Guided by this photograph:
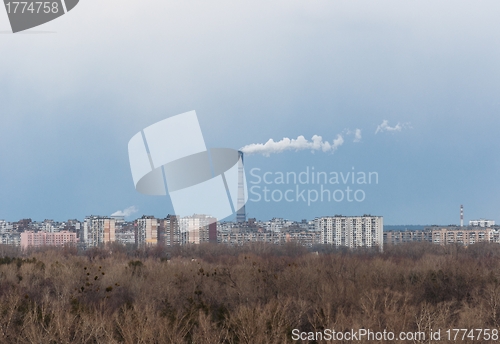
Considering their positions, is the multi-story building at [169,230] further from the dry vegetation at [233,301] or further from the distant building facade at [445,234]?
the dry vegetation at [233,301]

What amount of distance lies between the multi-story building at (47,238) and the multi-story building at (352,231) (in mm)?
30327

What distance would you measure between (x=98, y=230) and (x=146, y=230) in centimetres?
605

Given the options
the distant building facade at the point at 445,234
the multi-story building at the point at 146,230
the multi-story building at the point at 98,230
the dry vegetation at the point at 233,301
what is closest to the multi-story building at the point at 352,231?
the distant building facade at the point at 445,234

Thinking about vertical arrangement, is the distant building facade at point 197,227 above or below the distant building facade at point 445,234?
above

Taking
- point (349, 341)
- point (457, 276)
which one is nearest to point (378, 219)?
point (457, 276)

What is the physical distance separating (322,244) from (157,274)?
34.9 metres

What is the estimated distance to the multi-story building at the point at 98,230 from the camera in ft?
219

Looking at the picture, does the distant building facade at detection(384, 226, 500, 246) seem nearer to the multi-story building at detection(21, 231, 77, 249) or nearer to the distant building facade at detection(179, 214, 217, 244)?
the distant building facade at detection(179, 214, 217, 244)

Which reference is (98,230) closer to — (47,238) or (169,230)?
(47,238)

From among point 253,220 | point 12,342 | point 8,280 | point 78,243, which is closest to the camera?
point 12,342

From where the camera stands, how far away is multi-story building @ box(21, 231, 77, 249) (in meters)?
69.0

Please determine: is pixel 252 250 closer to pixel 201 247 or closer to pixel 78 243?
pixel 201 247

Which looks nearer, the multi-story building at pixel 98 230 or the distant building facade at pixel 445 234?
the multi-story building at pixel 98 230

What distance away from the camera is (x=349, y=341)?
564 inches
